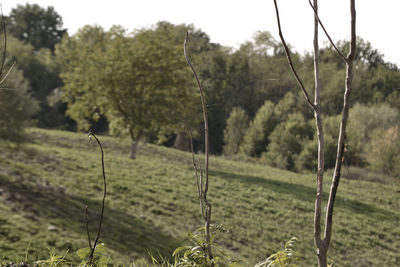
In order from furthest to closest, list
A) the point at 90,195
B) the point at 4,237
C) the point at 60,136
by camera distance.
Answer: the point at 60,136, the point at 90,195, the point at 4,237

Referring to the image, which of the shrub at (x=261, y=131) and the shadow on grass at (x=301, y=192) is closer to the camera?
the shadow on grass at (x=301, y=192)

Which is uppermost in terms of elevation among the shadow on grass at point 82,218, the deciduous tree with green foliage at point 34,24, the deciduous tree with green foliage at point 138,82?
the deciduous tree with green foliage at point 34,24

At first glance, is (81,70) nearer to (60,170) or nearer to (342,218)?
(60,170)

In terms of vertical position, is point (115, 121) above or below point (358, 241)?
above

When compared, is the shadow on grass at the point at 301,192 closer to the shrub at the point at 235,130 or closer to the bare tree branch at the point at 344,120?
the shrub at the point at 235,130

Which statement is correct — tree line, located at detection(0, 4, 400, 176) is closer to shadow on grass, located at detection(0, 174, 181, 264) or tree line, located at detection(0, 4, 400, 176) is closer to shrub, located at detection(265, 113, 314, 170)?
→ shrub, located at detection(265, 113, 314, 170)

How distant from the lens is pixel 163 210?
10.6 metres

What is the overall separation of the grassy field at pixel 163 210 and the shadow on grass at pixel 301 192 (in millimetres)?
39

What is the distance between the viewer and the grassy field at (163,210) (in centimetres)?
681

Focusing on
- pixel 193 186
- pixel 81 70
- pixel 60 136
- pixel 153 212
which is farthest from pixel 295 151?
pixel 60 136

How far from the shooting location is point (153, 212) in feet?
34.1

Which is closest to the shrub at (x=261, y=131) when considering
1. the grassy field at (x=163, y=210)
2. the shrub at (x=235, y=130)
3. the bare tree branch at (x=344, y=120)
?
the shrub at (x=235, y=130)

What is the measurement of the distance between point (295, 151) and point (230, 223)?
8444mm

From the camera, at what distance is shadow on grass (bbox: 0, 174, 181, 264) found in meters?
7.08
